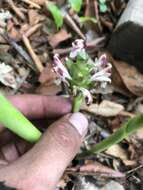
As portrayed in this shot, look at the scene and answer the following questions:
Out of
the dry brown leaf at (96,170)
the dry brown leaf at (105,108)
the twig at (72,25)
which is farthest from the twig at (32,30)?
the dry brown leaf at (96,170)

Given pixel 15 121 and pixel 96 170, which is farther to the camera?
pixel 96 170

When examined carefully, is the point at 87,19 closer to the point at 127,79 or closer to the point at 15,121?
the point at 127,79

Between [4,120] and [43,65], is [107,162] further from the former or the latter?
[4,120]

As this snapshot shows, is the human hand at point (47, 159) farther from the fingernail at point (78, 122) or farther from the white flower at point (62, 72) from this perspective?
the white flower at point (62, 72)


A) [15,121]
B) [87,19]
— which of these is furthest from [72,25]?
Answer: [15,121]

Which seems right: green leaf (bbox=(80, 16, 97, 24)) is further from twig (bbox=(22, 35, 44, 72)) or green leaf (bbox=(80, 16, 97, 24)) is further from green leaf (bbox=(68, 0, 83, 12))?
twig (bbox=(22, 35, 44, 72))

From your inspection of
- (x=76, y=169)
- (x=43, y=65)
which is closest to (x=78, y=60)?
(x=76, y=169)

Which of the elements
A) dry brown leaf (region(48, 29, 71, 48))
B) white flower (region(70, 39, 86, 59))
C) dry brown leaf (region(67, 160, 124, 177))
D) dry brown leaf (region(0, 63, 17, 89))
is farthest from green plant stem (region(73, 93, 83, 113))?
dry brown leaf (region(48, 29, 71, 48))
